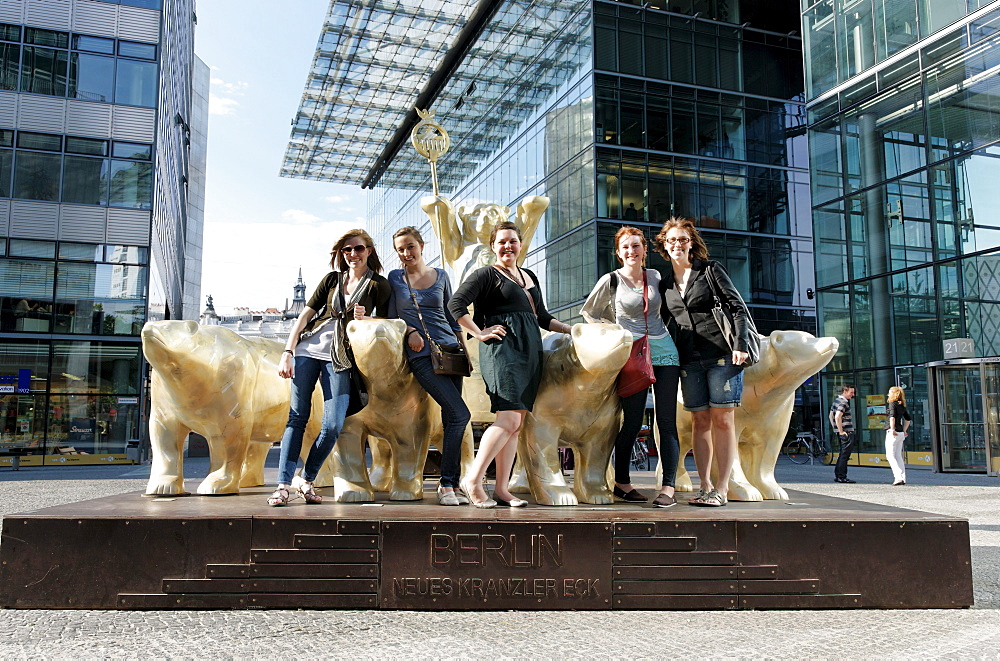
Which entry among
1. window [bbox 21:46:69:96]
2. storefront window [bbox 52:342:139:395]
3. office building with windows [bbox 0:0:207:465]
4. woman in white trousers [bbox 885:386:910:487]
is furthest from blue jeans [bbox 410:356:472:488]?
window [bbox 21:46:69:96]

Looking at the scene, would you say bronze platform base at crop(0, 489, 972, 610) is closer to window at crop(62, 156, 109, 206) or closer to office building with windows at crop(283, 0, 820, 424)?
office building with windows at crop(283, 0, 820, 424)

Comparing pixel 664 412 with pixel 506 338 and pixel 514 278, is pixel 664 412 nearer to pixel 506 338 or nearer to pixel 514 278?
pixel 506 338

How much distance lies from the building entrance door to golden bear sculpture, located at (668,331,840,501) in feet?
36.8

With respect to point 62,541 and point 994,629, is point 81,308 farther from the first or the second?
point 994,629

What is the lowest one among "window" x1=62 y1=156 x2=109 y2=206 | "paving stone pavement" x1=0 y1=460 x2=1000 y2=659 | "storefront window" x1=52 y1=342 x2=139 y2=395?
"paving stone pavement" x1=0 y1=460 x2=1000 y2=659

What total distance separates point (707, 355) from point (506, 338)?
1.10 meters

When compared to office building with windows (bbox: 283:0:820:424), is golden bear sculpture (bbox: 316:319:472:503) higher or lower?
lower

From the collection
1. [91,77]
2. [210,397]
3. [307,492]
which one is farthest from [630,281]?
[91,77]

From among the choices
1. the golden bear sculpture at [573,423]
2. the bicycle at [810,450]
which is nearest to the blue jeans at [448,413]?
the golden bear sculpture at [573,423]

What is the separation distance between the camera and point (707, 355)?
13.3 feet

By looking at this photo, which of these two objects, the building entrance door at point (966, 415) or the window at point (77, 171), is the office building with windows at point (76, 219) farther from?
the building entrance door at point (966, 415)

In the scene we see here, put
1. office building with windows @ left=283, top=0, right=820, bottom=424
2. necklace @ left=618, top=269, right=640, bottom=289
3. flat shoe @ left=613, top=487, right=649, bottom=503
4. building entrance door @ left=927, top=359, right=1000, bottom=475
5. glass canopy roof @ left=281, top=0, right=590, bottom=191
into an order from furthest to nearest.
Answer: glass canopy roof @ left=281, top=0, right=590, bottom=191 → office building with windows @ left=283, top=0, right=820, bottom=424 → building entrance door @ left=927, top=359, right=1000, bottom=475 → flat shoe @ left=613, top=487, right=649, bottom=503 → necklace @ left=618, top=269, right=640, bottom=289

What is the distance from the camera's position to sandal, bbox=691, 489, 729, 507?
392 centimetres

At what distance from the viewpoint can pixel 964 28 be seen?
14672mm
